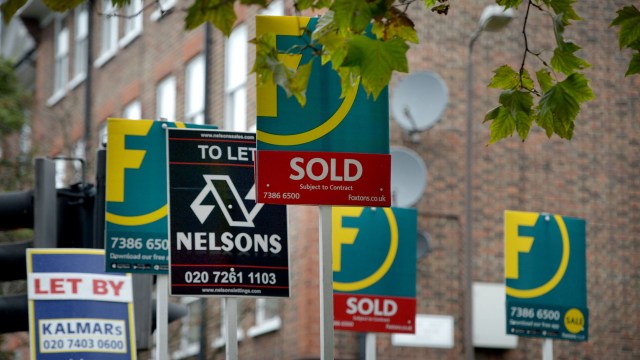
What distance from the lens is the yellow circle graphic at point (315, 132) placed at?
8.81 m

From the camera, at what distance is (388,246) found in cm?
1452

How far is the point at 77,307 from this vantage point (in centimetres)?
1263

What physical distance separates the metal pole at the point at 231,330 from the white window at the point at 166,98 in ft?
76.6

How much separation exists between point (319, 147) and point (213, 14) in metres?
1.88

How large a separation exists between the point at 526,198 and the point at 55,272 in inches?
630

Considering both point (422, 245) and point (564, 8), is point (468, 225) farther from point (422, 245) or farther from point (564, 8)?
point (564, 8)

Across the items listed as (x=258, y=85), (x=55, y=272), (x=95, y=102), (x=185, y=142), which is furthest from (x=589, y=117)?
(x=258, y=85)

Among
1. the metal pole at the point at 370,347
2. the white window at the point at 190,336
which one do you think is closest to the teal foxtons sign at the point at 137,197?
the metal pole at the point at 370,347

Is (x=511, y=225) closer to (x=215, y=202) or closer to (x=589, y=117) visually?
(x=215, y=202)

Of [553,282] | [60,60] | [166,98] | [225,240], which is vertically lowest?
[553,282]

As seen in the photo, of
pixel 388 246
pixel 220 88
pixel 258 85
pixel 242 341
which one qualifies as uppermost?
pixel 220 88

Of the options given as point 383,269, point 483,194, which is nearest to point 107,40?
point 483,194

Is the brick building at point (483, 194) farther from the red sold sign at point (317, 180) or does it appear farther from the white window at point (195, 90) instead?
the red sold sign at point (317, 180)

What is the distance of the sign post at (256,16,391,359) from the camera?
8789mm
